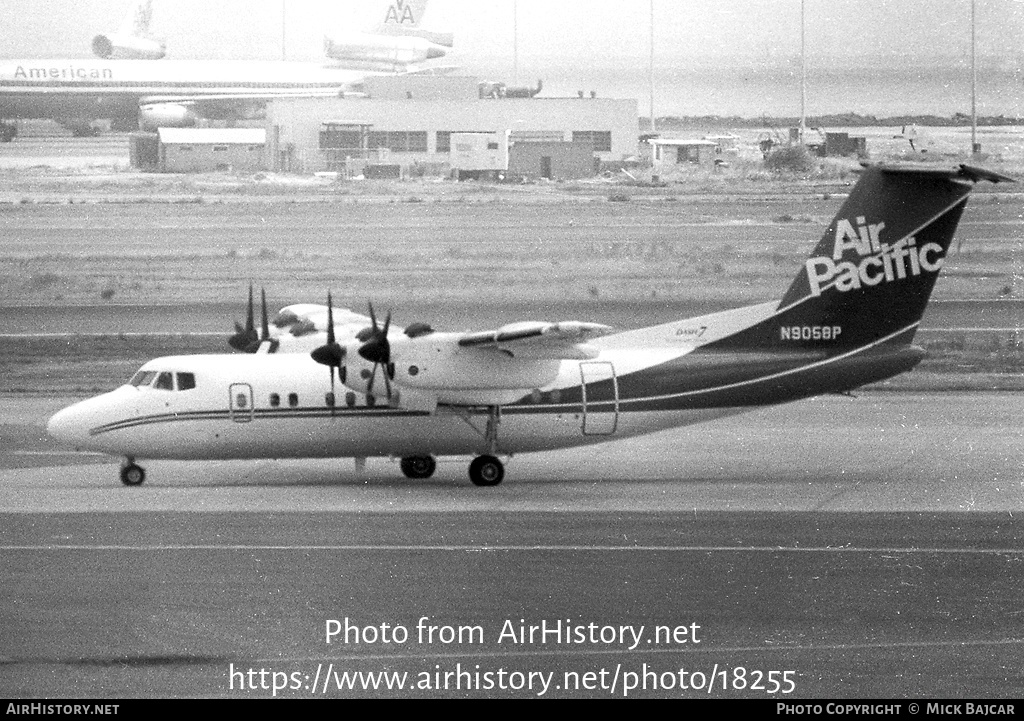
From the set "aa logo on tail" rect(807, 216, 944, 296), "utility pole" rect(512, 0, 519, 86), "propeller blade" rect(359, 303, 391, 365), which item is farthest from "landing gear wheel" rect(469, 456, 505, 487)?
"utility pole" rect(512, 0, 519, 86)

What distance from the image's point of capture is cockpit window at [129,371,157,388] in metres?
20.2

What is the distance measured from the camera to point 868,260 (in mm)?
20312

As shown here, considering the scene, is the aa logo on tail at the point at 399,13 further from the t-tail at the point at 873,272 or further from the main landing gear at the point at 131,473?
the main landing gear at the point at 131,473

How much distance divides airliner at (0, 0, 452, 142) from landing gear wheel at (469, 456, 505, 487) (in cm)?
975

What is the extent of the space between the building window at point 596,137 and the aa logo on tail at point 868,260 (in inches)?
431

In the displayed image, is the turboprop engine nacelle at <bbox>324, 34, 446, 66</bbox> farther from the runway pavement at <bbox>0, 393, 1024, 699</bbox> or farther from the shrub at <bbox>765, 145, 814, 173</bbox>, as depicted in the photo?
the runway pavement at <bbox>0, 393, 1024, 699</bbox>

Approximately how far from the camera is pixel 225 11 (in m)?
23.9

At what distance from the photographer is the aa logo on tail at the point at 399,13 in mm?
29830

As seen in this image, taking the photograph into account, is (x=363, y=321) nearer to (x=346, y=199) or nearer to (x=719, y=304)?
(x=346, y=199)

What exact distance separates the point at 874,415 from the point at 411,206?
11791 millimetres

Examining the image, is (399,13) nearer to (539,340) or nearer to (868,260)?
(868,260)

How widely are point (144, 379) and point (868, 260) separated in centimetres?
1027

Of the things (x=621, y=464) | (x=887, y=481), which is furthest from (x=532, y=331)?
(x=887, y=481)

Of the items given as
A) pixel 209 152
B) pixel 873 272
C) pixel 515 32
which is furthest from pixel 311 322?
pixel 209 152
